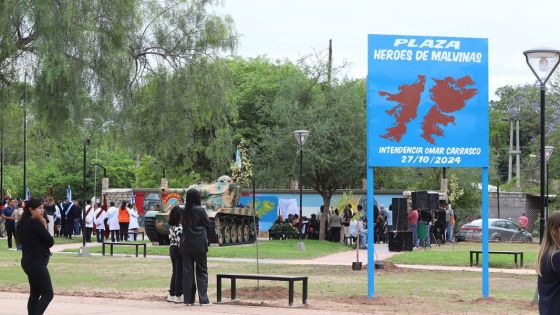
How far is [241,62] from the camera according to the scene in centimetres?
6116

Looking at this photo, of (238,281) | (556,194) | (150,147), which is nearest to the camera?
(238,281)

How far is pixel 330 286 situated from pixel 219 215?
56.0 ft

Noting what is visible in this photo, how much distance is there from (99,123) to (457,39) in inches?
335

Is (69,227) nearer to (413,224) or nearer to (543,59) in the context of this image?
(413,224)

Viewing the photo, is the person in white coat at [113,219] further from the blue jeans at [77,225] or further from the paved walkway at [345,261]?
the blue jeans at [77,225]

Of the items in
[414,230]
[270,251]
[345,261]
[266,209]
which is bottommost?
[345,261]

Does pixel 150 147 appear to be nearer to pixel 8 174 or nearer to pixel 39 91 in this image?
pixel 39 91

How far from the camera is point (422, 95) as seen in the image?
15492 mm

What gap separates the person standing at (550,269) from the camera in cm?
696

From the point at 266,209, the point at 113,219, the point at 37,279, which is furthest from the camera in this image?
the point at 266,209

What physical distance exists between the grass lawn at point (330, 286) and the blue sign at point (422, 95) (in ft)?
7.74

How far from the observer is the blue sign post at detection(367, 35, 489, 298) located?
15.4 meters

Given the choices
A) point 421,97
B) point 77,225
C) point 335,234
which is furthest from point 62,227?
point 421,97

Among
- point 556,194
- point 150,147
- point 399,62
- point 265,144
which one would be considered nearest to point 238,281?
point 399,62
